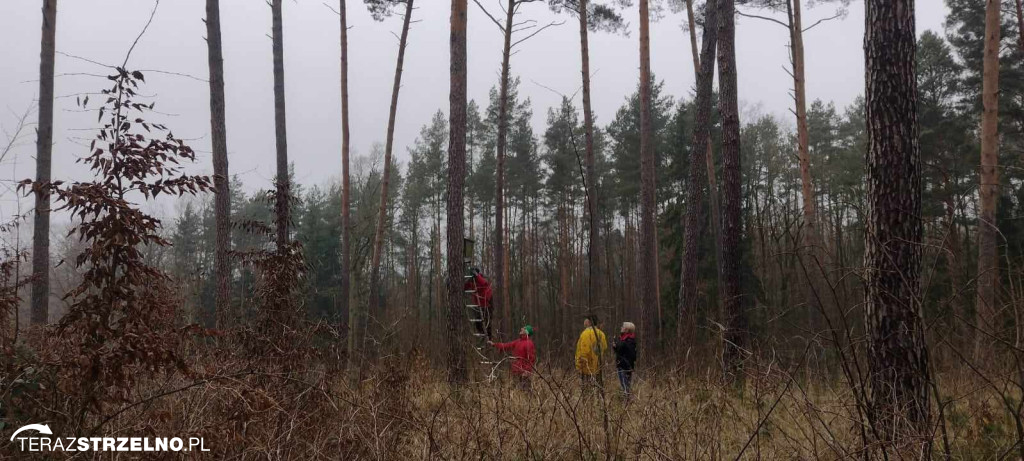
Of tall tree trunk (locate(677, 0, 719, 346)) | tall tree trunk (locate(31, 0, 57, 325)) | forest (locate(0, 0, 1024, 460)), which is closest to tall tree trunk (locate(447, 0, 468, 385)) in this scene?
forest (locate(0, 0, 1024, 460))

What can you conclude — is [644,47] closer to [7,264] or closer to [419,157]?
[7,264]

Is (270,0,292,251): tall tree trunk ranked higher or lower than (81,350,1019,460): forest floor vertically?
higher

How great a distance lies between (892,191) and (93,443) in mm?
5295

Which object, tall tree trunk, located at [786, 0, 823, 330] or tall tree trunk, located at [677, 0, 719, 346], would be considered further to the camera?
tall tree trunk, located at [786, 0, 823, 330]

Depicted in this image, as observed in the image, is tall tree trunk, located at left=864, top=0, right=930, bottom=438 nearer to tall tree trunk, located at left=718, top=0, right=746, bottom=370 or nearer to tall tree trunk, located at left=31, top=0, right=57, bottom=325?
tall tree trunk, located at left=718, top=0, right=746, bottom=370

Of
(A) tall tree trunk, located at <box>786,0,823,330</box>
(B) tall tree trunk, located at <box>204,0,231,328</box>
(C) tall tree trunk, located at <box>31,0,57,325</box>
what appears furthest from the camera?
(A) tall tree trunk, located at <box>786,0,823,330</box>

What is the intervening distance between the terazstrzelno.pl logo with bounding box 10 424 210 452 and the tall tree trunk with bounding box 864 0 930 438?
4299 millimetres

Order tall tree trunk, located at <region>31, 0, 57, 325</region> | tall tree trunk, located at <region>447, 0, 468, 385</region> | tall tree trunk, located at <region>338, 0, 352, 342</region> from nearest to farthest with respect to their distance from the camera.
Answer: tall tree trunk, located at <region>447, 0, 468, 385</region>
tall tree trunk, located at <region>31, 0, 57, 325</region>
tall tree trunk, located at <region>338, 0, 352, 342</region>

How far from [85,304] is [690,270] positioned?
9054 millimetres

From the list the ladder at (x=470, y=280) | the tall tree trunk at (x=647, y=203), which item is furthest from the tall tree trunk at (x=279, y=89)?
the tall tree trunk at (x=647, y=203)

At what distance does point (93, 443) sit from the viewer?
370 centimetres

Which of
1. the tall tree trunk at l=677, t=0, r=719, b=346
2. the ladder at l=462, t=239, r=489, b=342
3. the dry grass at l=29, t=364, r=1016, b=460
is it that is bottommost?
the dry grass at l=29, t=364, r=1016, b=460

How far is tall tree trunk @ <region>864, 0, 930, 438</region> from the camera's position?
13.0ft

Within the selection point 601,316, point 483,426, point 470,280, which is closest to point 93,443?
point 483,426
